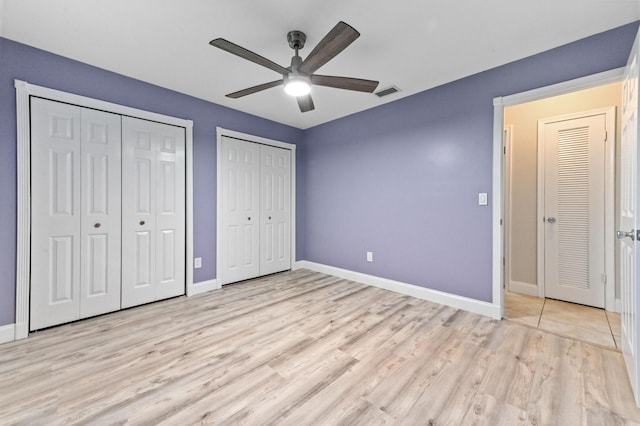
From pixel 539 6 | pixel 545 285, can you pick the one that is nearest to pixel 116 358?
pixel 539 6

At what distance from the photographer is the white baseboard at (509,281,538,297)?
328 centimetres

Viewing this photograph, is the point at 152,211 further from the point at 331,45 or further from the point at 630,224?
the point at 630,224

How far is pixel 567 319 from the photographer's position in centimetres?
259

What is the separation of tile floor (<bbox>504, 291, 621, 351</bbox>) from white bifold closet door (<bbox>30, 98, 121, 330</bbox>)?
3.96 m

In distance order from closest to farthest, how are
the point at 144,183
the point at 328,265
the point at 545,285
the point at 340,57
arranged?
the point at 340,57, the point at 144,183, the point at 545,285, the point at 328,265

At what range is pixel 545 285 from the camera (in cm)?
320

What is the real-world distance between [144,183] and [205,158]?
76cm

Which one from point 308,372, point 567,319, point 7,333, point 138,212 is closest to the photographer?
point 308,372

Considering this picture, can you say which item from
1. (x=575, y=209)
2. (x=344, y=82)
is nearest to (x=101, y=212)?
(x=344, y=82)

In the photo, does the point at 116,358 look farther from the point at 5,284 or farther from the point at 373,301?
the point at 373,301

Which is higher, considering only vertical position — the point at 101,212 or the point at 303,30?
the point at 303,30

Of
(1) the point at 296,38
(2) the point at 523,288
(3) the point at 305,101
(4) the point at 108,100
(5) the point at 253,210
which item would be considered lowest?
(2) the point at 523,288

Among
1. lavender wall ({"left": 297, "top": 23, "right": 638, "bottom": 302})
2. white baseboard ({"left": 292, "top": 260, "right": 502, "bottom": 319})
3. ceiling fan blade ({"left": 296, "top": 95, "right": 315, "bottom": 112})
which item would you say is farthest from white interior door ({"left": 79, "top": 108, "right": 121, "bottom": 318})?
lavender wall ({"left": 297, "top": 23, "right": 638, "bottom": 302})

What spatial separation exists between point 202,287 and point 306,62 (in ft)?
9.25
